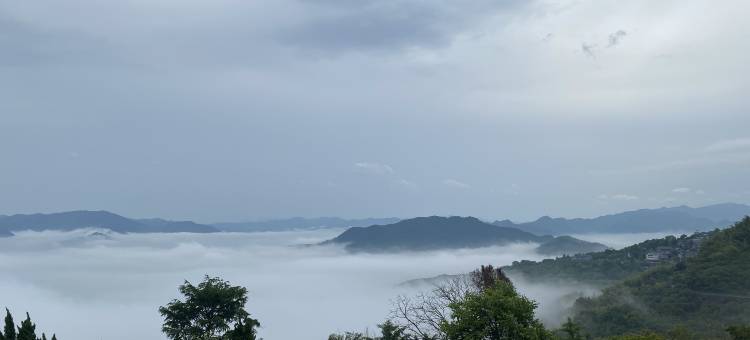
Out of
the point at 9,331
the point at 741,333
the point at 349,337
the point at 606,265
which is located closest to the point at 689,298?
the point at 741,333

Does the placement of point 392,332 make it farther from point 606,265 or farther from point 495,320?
point 606,265

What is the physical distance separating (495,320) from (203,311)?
1927 cm

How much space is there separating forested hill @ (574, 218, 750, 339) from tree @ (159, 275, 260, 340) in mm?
59767

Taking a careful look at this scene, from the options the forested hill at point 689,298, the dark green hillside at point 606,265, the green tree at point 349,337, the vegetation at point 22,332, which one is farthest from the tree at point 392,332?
the dark green hillside at point 606,265

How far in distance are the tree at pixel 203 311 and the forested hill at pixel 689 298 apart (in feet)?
196

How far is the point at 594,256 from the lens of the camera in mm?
178000

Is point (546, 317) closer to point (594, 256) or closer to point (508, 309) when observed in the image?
point (594, 256)

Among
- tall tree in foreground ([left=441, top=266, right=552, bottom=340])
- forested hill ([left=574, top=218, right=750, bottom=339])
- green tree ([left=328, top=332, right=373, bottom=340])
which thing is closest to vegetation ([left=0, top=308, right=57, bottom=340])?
green tree ([left=328, top=332, right=373, bottom=340])

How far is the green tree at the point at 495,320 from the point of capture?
22.0m

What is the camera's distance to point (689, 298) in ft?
308

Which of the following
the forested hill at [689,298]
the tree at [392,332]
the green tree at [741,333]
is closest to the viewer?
the tree at [392,332]

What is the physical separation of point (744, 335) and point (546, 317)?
7508cm

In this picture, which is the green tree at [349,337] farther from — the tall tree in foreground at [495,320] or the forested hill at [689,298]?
the forested hill at [689,298]

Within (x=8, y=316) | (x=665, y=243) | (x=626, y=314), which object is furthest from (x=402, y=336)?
(x=665, y=243)
